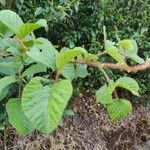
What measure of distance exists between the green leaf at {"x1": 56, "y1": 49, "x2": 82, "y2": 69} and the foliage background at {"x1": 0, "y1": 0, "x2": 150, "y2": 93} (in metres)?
1.68

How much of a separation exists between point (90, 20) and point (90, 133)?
0.79 metres

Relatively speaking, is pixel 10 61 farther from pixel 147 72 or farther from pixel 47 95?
pixel 147 72

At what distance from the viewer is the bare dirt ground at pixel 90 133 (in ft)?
9.25

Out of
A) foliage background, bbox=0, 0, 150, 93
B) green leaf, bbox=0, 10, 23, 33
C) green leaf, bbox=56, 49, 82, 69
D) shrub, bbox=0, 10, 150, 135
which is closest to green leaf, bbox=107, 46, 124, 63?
shrub, bbox=0, 10, 150, 135

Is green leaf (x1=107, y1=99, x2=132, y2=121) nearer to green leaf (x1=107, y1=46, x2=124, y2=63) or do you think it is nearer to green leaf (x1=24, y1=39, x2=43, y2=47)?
green leaf (x1=107, y1=46, x2=124, y2=63)

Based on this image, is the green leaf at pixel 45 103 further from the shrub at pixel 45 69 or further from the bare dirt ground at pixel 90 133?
the bare dirt ground at pixel 90 133

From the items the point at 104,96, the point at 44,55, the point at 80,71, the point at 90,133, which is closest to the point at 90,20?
the point at 90,133

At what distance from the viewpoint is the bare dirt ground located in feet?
9.25

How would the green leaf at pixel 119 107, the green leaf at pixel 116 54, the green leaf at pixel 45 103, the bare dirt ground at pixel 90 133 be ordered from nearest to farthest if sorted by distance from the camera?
the green leaf at pixel 45 103 < the green leaf at pixel 116 54 < the green leaf at pixel 119 107 < the bare dirt ground at pixel 90 133

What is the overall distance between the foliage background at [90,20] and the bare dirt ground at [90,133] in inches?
8.0

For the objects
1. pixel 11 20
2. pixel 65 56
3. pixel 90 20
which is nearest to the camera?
pixel 65 56

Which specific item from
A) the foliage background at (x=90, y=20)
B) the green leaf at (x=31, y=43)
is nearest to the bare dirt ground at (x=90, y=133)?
the foliage background at (x=90, y=20)

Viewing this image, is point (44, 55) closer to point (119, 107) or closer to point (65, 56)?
point (65, 56)

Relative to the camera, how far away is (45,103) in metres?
1.10
